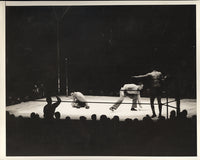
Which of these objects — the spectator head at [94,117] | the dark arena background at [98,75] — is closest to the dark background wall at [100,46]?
the dark arena background at [98,75]

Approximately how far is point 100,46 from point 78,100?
437 mm

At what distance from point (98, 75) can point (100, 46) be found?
0.72ft

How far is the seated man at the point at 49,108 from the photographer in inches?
84.6

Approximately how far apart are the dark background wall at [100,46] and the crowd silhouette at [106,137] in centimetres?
24

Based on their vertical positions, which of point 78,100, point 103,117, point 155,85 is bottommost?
point 103,117

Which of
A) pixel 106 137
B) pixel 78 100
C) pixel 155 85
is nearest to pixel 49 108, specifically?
pixel 78 100

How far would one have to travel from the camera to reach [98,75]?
7.06 ft

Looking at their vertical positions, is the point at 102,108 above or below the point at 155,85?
below

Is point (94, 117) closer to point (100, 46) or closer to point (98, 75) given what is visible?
point (98, 75)

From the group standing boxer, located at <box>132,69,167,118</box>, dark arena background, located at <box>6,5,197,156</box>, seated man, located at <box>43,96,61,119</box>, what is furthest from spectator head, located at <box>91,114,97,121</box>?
standing boxer, located at <box>132,69,167,118</box>

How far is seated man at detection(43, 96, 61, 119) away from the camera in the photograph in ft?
7.05

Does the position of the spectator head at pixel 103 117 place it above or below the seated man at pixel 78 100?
below

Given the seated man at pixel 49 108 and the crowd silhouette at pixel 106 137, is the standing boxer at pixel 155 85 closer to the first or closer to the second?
the crowd silhouette at pixel 106 137

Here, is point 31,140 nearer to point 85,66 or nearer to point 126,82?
point 85,66
